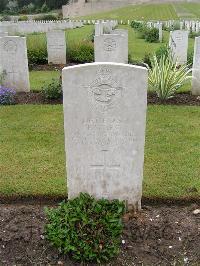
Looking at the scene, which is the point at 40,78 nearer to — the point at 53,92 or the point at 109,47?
the point at 109,47

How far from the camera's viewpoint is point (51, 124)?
7.97 m

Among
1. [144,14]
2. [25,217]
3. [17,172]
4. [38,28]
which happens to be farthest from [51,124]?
[144,14]

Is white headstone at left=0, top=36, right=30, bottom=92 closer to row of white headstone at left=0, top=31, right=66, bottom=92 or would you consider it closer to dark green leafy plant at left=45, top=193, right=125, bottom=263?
row of white headstone at left=0, top=31, right=66, bottom=92

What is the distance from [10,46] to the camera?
9938 mm

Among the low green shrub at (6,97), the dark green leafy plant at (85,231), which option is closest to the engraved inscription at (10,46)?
the low green shrub at (6,97)

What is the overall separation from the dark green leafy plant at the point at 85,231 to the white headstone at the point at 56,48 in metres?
11.0

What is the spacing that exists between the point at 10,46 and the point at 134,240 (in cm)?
688

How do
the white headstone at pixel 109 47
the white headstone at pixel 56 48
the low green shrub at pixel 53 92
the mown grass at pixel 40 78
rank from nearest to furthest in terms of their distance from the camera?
the low green shrub at pixel 53 92 → the white headstone at pixel 109 47 → the mown grass at pixel 40 78 → the white headstone at pixel 56 48

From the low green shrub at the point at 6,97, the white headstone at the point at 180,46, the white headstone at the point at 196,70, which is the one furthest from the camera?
the white headstone at the point at 180,46

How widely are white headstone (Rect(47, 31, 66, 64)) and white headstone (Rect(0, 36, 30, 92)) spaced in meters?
4.51

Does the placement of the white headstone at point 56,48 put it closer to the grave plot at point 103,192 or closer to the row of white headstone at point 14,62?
the row of white headstone at point 14,62

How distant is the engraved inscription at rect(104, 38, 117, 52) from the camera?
11.6 metres

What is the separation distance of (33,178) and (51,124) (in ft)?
7.94

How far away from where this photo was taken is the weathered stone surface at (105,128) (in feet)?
13.2
